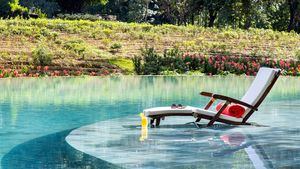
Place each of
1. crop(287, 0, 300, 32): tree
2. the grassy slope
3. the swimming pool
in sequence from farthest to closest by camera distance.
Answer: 1. crop(287, 0, 300, 32): tree
2. the grassy slope
3. the swimming pool

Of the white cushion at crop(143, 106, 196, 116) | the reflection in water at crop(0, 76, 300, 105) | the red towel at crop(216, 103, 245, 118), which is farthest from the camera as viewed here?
the reflection in water at crop(0, 76, 300, 105)

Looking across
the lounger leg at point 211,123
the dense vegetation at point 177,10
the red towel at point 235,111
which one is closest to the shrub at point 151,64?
the dense vegetation at point 177,10

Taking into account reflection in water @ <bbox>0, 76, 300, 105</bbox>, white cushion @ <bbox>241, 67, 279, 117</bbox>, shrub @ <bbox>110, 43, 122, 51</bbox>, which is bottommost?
reflection in water @ <bbox>0, 76, 300, 105</bbox>

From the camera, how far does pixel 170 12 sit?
2430 inches

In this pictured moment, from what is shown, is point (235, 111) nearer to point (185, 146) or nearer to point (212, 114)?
point (212, 114)

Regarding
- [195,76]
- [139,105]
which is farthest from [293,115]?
[195,76]

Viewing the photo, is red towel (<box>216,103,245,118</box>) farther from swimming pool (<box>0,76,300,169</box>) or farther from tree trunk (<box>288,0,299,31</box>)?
tree trunk (<box>288,0,299,31</box>)

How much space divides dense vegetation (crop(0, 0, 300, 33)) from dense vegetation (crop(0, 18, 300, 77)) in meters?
7.51

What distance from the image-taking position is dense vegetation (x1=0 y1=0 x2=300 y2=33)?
51.1 metres

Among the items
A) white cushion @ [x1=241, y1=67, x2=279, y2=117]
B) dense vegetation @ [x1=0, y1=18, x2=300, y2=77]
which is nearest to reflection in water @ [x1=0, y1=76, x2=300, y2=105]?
dense vegetation @ [x1=0, y1=18, x2=300, y2=77]

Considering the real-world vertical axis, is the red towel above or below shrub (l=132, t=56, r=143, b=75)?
above

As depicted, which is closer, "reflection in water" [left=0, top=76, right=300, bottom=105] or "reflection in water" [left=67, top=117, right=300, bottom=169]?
"reflection in water" [left=67, top=117, right=300, bottom=169]

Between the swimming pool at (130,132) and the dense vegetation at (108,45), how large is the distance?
7938 mm

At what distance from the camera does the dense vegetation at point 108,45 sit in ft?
95.9
